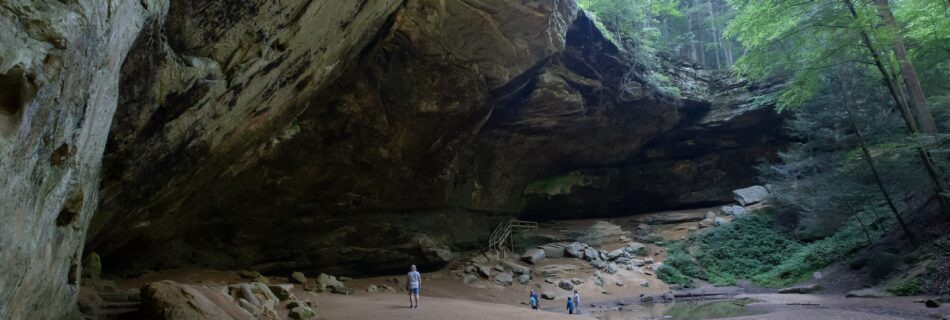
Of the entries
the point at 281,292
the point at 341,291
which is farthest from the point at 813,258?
the point at 281,292

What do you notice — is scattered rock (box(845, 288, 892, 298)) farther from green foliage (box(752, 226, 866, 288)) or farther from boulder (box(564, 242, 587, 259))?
boulder (box(564, 242, 587, 259))

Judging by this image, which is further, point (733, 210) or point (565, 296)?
point (733, 210)

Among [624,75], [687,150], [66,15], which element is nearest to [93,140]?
[66,15]

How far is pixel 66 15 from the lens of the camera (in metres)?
3.18

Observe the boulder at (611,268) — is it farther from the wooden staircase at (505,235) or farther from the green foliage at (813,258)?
the green foliage at (813,258)

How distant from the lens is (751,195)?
26.2m

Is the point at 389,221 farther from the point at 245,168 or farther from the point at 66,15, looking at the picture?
the point at 66,15

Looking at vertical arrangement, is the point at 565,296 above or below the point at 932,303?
below

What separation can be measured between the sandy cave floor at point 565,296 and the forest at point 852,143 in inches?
69.3

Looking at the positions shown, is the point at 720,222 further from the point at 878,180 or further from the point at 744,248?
the point at 878,180

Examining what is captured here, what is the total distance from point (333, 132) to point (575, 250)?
42.3 feet

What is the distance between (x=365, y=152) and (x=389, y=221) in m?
3.22

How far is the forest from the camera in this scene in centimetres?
1388

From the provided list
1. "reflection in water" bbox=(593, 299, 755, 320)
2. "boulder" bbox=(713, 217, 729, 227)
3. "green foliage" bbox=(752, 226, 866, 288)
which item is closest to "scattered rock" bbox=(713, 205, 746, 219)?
"boulder" bbox=(713, 217, 729, 227)
